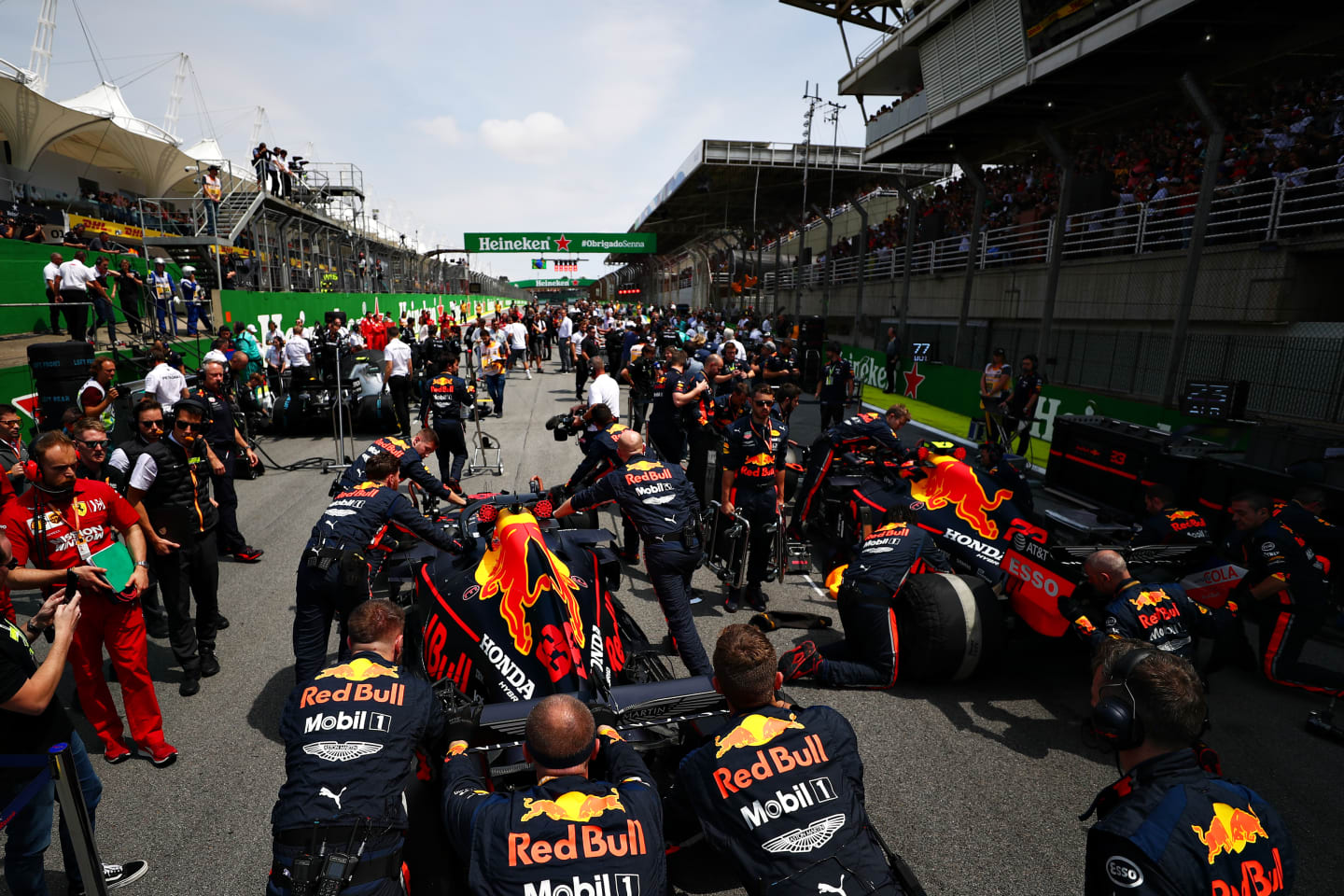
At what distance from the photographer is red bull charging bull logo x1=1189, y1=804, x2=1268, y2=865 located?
1.77 metres

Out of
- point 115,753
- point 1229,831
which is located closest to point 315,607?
point 115,753

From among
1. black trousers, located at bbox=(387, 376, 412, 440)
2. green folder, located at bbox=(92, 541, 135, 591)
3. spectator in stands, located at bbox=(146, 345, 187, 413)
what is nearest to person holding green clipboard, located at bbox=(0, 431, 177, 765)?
green folder, located at bbox=(92, 541, 135, 591)

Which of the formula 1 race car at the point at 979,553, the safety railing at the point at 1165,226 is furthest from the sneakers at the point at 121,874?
the safety railing at the point at 1165,226

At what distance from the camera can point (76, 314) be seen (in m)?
12.1

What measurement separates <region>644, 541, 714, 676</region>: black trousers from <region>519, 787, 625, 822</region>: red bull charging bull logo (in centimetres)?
232

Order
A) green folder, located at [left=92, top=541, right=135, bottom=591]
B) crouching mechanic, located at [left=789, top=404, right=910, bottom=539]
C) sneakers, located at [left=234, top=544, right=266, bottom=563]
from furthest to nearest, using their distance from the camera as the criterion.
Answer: sneakers, located at [left=234, top=544, right=266, bottom=563] < crouching mechanic, located at [left=789, top=404, right=910, bottom=539] < green folder, located at [left=92, top=541, right=135, bottom=591]

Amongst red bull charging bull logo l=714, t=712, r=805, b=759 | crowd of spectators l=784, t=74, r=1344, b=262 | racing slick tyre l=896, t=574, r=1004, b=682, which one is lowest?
racing slick tyre l=896, t=574, r=1004, b=682

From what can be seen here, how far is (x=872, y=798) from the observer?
11.6 ft

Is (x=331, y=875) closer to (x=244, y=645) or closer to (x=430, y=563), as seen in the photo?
(x=430, y=563)

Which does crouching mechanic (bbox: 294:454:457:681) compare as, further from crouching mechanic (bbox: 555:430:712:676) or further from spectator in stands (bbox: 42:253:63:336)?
spectator in stands (bbox: 42:253:63:336)

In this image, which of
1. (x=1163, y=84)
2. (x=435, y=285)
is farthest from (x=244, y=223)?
(x=435, y=285)

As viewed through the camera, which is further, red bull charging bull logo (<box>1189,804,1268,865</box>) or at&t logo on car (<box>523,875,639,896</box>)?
at&t logo on car (<box>523,875,639,896</box>)

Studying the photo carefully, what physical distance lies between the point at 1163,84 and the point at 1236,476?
9.85m

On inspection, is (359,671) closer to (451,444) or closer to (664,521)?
(664,521)
